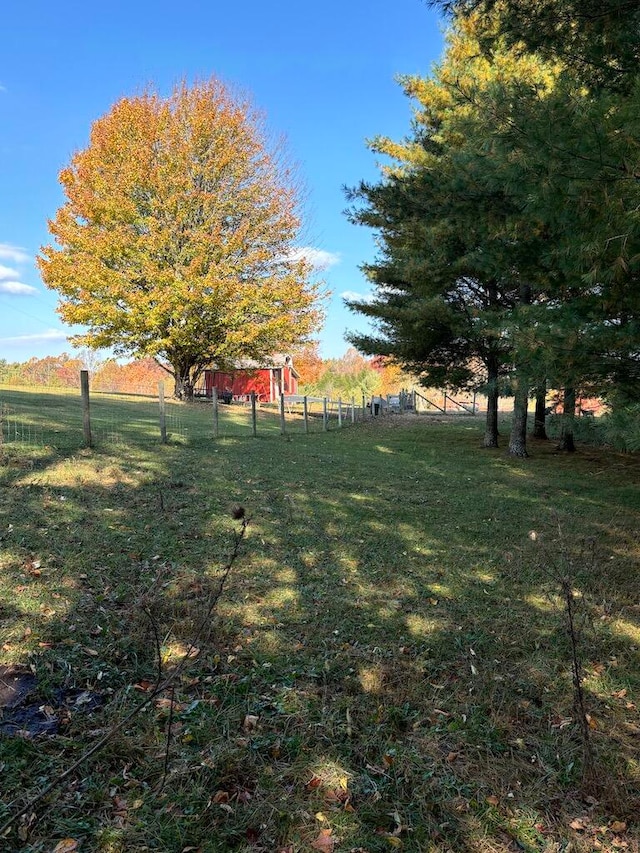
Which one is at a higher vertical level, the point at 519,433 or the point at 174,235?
the point at 174,235

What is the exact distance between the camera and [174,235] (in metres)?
21.7

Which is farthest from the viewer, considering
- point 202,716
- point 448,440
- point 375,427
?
point 375,427

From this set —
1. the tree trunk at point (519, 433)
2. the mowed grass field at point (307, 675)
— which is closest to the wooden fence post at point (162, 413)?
the mowed grass field at point (307, 675)

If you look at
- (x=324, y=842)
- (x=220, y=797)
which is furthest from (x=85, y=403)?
(x=324, y=842)

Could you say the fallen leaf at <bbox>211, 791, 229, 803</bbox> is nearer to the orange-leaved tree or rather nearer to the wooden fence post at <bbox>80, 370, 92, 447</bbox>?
the wooden fence post at <bbox>80, 370, 92, 447</bbox>

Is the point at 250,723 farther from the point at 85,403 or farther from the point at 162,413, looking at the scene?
the point at 162,413

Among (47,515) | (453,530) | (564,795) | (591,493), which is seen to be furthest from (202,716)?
(591,493)

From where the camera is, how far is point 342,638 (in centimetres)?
334

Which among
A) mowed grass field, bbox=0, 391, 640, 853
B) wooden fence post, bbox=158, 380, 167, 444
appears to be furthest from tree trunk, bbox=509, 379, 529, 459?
wooden fence post, bbox=158, 380, 167, 444

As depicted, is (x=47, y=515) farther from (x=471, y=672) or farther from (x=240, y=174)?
(x=240, y=174)

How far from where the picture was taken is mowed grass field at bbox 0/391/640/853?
202 centimetres

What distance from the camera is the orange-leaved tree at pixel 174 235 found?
67.9ft

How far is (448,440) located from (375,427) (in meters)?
4.08

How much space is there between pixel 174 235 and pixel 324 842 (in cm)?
2278
